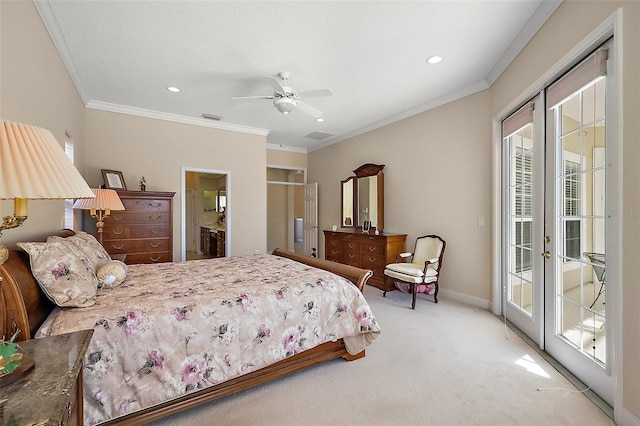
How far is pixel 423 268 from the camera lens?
3.96 m

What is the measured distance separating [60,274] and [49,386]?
1011mm

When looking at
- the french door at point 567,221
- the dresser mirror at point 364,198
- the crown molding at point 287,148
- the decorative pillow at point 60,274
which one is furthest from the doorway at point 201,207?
the french door at point 567,221

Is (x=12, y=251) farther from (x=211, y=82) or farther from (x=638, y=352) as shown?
(x=638, y=352)

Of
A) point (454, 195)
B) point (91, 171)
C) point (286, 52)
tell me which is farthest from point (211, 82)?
point (454, 195)

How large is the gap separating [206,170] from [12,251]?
155 inches

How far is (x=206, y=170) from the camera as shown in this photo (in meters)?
5.39

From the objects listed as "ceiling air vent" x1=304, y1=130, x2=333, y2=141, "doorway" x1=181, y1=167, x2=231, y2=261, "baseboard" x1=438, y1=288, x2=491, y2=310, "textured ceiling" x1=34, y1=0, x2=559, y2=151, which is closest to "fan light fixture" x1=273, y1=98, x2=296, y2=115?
"textured ceiling" x1=34, y1=0, x2=559, y2=151

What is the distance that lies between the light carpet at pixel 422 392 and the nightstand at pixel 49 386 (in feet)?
3.15

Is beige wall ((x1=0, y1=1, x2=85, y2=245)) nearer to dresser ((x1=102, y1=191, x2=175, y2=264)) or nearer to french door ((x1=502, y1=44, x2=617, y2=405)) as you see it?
dresser ((x1=102, y1=191, x2=175, y2=264))

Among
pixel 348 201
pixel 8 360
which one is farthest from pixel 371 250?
pixel 8 360

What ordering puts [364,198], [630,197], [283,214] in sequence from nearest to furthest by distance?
[630,197] < [364,198] < [283,214]

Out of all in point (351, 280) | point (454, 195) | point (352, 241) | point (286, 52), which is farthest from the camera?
point (352, 241)

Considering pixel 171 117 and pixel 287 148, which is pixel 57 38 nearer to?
pixel 171 117

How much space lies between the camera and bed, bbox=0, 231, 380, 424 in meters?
1.52
